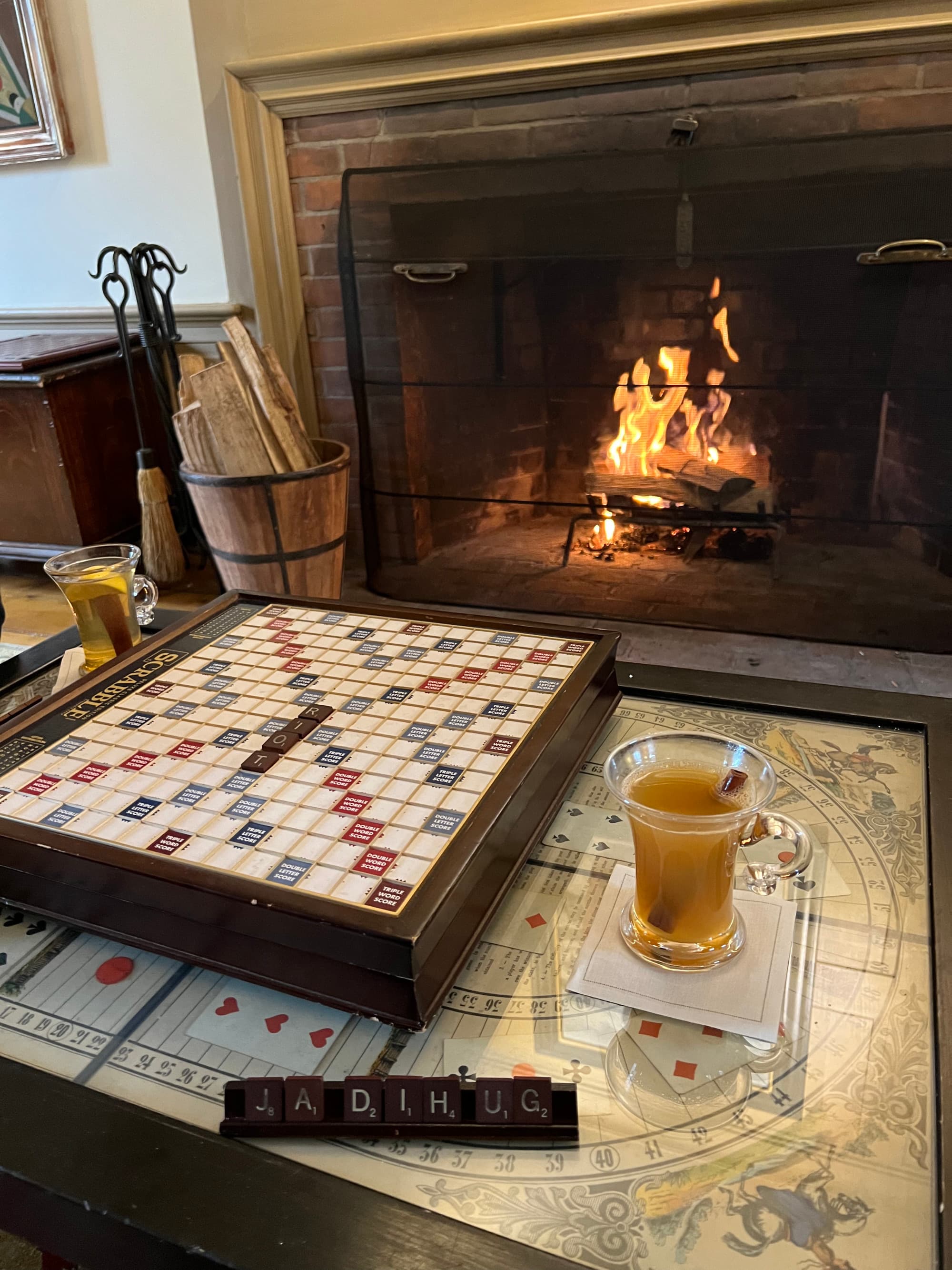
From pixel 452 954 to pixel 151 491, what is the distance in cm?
207

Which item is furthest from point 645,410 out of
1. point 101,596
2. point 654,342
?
point 101,596

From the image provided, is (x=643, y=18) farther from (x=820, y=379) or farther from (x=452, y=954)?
(x=452, y=954)

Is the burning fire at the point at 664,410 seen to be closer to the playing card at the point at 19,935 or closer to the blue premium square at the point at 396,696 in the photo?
the blue premium square at the point at 396,696

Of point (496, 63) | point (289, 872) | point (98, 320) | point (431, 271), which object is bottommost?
point (289, 872)

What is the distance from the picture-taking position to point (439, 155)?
7.00ft

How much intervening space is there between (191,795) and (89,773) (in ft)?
0.34

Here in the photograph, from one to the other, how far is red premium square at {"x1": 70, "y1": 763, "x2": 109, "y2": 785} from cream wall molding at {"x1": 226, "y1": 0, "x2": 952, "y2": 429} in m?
1.76

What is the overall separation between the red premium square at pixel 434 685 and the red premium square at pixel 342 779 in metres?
0.15

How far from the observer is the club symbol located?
1.97 feet

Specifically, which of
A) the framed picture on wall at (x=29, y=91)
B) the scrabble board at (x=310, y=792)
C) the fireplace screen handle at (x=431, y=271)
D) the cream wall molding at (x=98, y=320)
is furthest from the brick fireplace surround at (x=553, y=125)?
the scrabble board at (x=310, y=792)

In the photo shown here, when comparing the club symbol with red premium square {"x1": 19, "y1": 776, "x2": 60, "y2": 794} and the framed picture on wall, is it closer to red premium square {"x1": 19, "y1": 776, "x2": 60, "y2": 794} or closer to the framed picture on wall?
red premium square {"x1": 19, "y1": 776, "x2": 60, "y2": 794}

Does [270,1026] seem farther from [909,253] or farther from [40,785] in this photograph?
[909,253]

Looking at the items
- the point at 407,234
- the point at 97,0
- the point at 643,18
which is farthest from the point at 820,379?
the point at 97,0

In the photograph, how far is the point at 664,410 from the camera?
211cm
